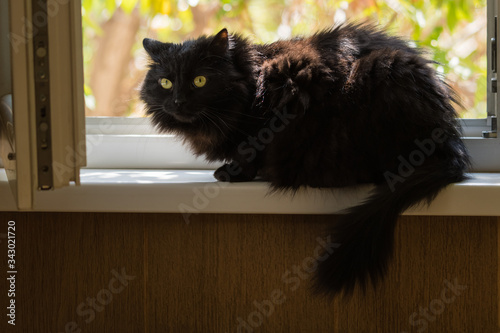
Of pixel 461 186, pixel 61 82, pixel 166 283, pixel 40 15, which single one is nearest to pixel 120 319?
pixel 166 283

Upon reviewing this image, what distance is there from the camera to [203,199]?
3.39ft

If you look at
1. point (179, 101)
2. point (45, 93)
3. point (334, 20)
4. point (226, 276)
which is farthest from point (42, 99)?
point (334, 20)

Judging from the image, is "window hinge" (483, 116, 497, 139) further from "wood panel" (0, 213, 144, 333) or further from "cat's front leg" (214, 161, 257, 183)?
"wood panel" (0, 213, 144, 333)

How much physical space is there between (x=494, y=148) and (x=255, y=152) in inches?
23.8

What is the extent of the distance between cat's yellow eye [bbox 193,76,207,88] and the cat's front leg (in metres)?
0.18

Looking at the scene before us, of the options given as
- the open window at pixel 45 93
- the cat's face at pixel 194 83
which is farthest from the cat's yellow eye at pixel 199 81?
the open window at pixel 45 93

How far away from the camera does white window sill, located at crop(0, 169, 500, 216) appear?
3.30 feet

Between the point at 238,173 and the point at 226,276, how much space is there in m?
0.23

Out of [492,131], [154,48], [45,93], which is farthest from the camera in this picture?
[492,131]

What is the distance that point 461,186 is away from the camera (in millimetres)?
986

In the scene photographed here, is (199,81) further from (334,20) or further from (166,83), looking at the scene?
(334,20)

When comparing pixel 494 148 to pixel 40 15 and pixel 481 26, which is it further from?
pixel 40 15

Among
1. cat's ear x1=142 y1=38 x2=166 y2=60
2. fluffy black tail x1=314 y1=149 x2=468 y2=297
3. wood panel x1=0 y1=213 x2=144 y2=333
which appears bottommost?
wood panel x1=0 y1=213 x2=144 y2=333

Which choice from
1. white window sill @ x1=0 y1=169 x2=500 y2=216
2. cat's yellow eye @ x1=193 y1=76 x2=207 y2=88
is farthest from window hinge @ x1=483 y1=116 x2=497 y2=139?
cat's yellow eye @ x1=193 y1=76 x2=207 y2=88
